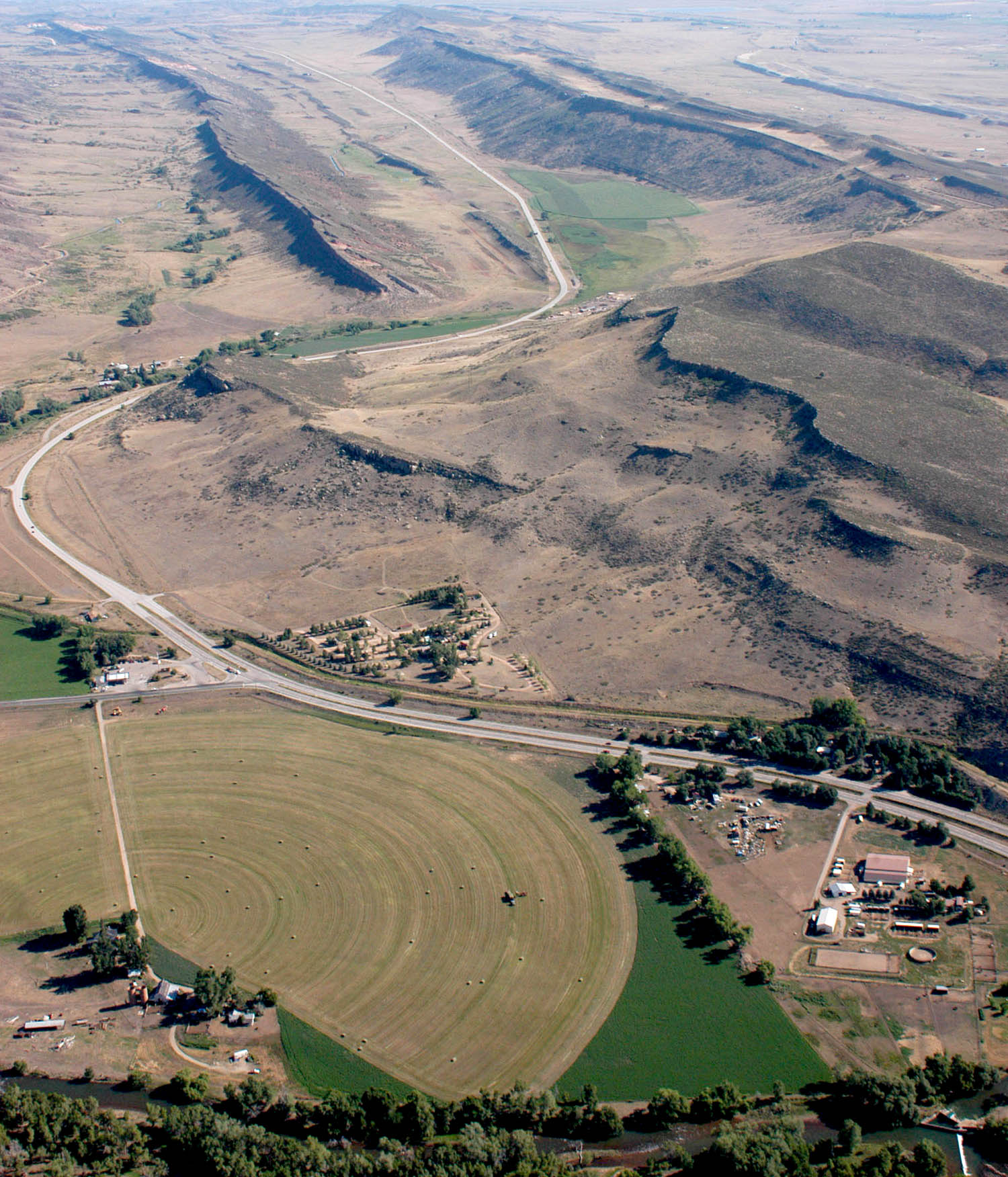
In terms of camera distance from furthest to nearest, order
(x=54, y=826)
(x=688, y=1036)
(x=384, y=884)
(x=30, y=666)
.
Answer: (x=30, y=666)
(x=54, y=826)
(x=384, y=884)
(x=688, y=1036)

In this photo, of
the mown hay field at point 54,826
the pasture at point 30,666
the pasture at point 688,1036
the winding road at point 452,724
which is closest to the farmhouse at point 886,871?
the winding road at point 452,724

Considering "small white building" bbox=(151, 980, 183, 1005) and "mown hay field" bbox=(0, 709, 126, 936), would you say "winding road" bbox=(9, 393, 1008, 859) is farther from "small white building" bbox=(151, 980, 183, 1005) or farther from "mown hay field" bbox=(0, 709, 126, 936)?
"small white building" bbox=(151, 980, 183, 1005)

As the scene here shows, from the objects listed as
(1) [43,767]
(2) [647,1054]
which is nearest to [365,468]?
(1) [43,767]

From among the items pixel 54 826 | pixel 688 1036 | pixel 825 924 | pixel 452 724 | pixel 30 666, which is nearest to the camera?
pixel 688 1036

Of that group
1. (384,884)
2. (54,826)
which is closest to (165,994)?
(384,884)

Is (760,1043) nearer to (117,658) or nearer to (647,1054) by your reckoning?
(647,1054)

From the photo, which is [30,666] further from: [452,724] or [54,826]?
[452,724]
